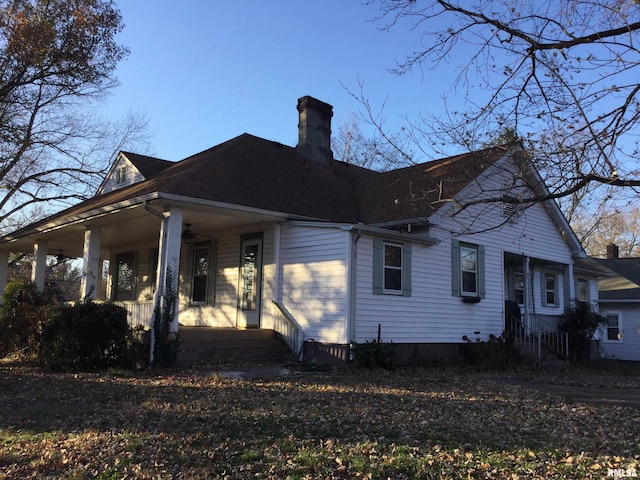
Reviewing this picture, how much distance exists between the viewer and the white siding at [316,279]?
39.7 ft

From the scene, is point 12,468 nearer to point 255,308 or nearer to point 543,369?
point 255,308

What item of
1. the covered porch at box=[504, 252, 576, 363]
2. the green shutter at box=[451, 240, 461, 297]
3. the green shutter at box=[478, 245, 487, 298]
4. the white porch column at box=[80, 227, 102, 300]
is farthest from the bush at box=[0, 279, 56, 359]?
the covered porch at box=[504, 252, 576, 363]

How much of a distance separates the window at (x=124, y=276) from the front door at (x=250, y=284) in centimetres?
638

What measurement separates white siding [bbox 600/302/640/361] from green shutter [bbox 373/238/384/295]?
665 inches

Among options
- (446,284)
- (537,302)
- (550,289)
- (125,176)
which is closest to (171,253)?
(125,176)

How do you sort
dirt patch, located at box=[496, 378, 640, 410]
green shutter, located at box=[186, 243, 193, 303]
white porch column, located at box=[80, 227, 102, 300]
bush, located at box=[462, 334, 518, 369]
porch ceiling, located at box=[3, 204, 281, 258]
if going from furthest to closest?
green shutter, located at box=[186, 243, 193, 303], bush, located at box=[462, 334, 518, 369], white porch column, located at box=[80, 227, 102, 300], porch ceiling, located at box=[3, 204, 281, 258], dirt patch, located at box=[496, 378, 640, 410]

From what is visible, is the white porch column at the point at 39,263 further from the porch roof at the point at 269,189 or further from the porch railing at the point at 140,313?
the porch railing at the point at 140,313

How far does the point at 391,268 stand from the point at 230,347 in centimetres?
412

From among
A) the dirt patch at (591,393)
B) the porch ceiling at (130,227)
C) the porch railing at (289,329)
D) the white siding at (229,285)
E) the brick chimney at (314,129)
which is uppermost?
the brick chimney at (314,129)

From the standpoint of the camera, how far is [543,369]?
580 inches

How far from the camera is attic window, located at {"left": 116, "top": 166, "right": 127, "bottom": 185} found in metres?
17.3

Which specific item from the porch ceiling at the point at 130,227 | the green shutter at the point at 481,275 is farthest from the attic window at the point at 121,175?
the green shutter at the point at 481,275

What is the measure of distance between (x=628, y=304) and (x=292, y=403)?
74.8 ft

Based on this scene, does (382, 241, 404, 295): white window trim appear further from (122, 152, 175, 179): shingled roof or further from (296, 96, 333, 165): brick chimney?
(122, 152, 175, 179): shingled roof
